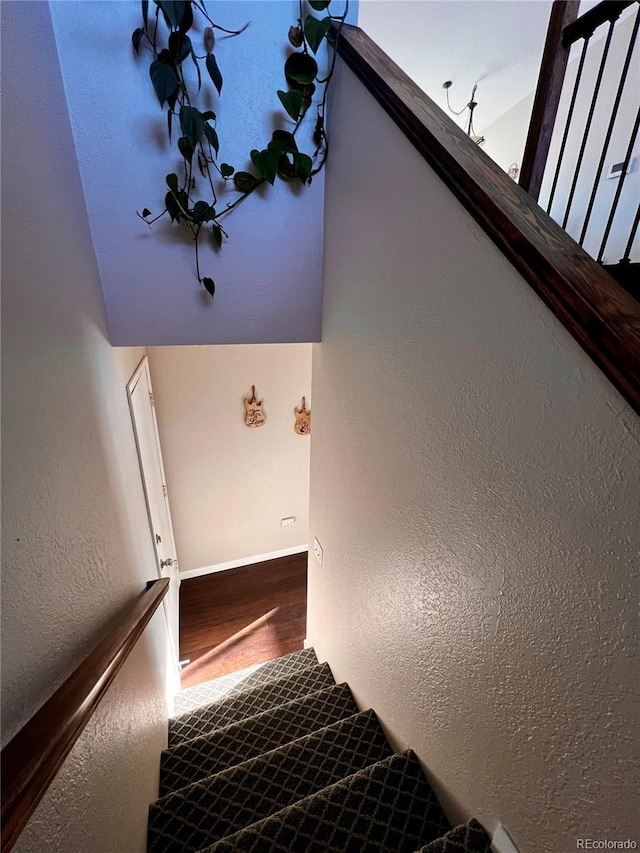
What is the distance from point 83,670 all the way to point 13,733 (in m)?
0.23

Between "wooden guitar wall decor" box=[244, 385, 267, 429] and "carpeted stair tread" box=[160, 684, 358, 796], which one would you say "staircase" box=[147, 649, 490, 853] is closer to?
"carpeted stair tread" box=[160, 684, 358, 796]

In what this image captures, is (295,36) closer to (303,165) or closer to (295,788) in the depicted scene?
(303,165)

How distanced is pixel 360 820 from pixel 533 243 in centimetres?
167

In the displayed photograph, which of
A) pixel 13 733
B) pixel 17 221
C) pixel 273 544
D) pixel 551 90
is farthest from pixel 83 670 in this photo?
pixel 273 544

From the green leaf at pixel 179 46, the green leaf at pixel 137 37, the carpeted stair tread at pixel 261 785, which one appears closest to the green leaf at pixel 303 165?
the green leaf at pixel 179 46

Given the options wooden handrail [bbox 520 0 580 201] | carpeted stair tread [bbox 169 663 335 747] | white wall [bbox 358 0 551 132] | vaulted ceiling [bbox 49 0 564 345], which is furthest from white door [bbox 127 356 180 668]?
white wall [bbox 358 0 551 132]

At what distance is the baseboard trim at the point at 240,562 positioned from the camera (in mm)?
3850

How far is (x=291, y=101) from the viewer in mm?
1412

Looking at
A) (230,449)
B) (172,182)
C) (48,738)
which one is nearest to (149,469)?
(230,449)

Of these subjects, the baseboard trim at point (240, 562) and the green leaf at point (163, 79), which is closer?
the green leaf at point (163, 79)

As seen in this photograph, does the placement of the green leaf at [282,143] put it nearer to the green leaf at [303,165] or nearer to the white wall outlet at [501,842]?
the green leaf at [303,165]

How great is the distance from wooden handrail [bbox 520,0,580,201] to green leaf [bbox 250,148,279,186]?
0.98 m

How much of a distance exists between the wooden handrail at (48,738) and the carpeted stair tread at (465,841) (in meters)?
0.93

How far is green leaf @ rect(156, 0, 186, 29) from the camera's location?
1160mm
